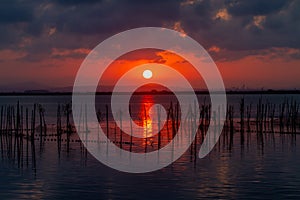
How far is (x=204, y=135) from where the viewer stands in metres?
43.3

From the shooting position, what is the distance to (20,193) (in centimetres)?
1933

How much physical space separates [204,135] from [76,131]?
13.2 meters

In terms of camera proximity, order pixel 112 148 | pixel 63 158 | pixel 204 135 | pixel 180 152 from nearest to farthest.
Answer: pixel 63 158, pixel 180 152, pixel 112 148, pixel 204 135

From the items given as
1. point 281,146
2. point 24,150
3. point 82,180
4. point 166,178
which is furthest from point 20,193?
point 281,146

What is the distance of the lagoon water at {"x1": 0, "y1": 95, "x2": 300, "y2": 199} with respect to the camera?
19.1m

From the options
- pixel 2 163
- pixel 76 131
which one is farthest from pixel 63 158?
pixel 76 131

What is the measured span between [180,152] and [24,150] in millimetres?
10376

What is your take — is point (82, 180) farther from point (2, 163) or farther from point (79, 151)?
point (79, 151)

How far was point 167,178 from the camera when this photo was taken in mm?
22406

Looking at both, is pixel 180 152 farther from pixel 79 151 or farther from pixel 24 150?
pixel 24 150

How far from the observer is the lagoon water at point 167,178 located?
1914cm

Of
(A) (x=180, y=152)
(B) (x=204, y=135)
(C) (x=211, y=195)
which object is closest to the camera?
(C) (x=211, y=195)

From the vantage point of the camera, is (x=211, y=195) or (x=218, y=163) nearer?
(x=211, y=195)

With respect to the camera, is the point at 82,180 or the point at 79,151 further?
the point at 79,151
